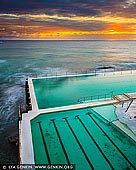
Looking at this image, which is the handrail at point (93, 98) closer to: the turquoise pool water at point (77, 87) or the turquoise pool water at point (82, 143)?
the turquoise pool water at point (77, 87)

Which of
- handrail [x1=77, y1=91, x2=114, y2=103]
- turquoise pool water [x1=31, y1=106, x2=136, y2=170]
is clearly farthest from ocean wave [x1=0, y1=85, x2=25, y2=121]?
turquoise pool water [x1=31, y1=106, x2=136, y2=170]

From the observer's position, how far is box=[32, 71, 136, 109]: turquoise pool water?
33.9 ft

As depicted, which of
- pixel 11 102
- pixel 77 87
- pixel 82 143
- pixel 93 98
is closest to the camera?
pixel 82 143

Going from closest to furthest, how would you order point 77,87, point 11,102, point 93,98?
point 93,98 < point 77,87 < point 11,102

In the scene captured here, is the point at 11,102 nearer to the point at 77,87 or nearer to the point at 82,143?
the point at 77,87

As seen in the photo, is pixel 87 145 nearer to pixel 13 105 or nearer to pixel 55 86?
pixel 55 86

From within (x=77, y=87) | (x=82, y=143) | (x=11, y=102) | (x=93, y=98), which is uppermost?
(x=77, y=87)

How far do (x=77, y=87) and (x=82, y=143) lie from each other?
6794mm

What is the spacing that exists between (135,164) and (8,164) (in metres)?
5.05

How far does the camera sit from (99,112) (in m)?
8.23

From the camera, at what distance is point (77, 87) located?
497 inches

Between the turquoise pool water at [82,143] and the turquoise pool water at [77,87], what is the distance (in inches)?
83.8

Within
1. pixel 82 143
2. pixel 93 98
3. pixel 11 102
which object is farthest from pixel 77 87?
pixel 82 143

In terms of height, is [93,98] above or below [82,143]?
above
